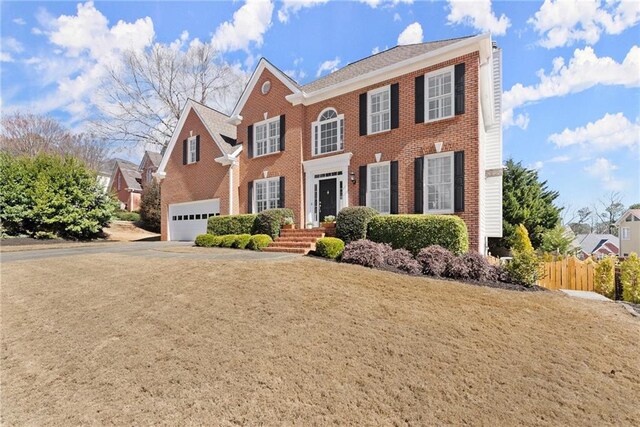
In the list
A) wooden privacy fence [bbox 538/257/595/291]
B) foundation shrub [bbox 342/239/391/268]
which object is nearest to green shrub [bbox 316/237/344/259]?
foundation shrub [bbox 342/239/391/268]

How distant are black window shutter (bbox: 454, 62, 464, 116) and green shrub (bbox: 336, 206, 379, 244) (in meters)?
4.53

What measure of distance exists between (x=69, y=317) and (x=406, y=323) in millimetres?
5104

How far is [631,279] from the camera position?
7.04 m

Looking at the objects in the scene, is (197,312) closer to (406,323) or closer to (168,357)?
(168,357)

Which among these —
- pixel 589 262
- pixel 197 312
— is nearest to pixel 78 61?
pixel 197 312

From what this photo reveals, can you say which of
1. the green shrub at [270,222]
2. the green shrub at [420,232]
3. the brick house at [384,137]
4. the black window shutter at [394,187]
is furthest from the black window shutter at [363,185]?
the green shrub at [270,222]

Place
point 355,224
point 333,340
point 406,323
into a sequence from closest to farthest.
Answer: point 333,340 < point 406,323 < point 355,224

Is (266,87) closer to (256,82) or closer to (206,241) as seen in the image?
(256,82)

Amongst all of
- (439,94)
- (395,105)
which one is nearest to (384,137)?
(395,105)

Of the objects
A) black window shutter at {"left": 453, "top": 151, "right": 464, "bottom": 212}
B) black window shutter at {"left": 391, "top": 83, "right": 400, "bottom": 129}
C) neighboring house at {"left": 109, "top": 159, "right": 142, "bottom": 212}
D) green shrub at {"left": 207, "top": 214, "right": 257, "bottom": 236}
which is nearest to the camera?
black window shutter at {"left": 453, "top": 151, "right": 464, "bottom": 212}

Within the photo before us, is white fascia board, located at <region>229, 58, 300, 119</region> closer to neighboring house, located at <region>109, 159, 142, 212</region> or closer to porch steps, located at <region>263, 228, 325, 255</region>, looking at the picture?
porch steps, located at <region>263, 228, 325, 255</region>

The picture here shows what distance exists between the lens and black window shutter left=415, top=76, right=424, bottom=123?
36.9 ft

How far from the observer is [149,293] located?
5.58 m

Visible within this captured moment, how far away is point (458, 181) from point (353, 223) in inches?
148
